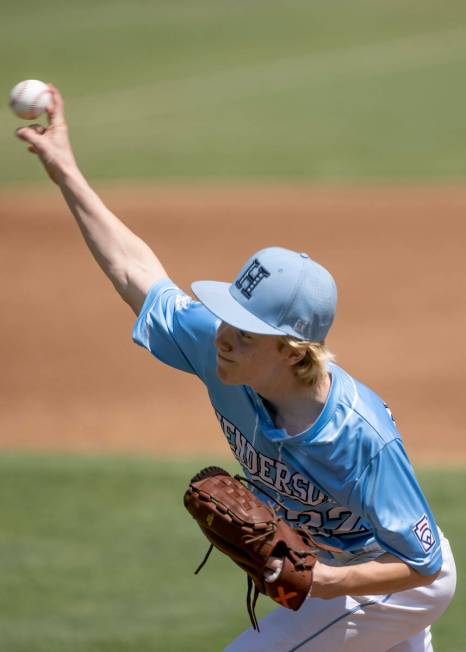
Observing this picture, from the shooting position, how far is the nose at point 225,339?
12.1 ft

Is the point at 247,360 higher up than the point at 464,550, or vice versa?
the point at 247,360

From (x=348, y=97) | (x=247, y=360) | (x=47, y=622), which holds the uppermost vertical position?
(x=348, y=97)

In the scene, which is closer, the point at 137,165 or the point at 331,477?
the point at 331,477

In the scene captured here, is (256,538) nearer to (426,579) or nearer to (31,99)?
(426,579)

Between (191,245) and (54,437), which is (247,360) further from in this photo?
(191,245)

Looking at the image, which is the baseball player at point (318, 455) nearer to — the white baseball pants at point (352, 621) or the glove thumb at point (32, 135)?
the white baseball pants at point (352, 621)

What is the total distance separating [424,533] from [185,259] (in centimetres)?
969

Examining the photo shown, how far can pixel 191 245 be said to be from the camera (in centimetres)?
1368

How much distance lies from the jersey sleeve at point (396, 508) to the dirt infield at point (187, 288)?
4.96m

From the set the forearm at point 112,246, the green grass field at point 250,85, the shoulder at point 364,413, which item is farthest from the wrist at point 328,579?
the green grass field at point 250,85

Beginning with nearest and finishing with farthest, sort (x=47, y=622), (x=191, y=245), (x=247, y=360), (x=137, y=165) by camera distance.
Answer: (x=247, y=360) < (x=47, y=622) < (x=191, y=245) < (x=137, y=165)

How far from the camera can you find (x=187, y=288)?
11977mm

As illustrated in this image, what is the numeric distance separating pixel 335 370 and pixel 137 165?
13.8m

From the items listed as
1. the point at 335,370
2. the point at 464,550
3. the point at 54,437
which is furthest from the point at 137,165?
the point at 335,370
